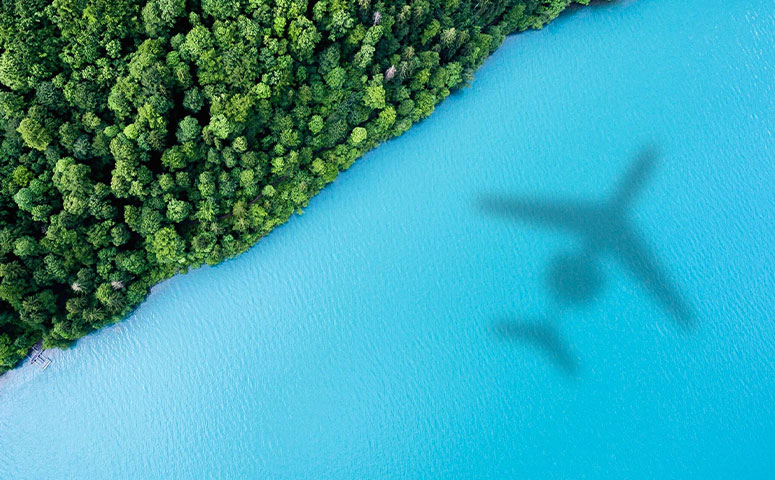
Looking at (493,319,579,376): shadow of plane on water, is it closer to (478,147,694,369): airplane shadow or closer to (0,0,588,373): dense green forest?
(478,147,694,369): airplane shadow

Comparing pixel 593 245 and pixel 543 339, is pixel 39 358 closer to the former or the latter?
pixel 543 339

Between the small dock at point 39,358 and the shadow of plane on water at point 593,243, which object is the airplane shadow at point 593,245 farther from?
the small dock at point 39,358

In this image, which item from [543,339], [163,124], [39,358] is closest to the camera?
[163,124]

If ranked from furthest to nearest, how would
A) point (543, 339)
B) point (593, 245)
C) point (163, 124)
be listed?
point (593, 245) < point (543, 339) < point (163, 124)

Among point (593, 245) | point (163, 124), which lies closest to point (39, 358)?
point (163, 124)

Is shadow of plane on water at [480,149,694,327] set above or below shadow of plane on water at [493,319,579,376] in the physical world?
above

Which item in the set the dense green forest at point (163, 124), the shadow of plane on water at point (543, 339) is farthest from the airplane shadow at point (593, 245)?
the dense green forest at point (163, 124)

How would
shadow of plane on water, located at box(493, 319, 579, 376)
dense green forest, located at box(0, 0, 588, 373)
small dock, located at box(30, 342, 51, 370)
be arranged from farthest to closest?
1. shadow of plane on water, located at box(493, 319, 579, 376)
2. small dock, located at box(30, 342, 51, 370)
3. dense green forest, located at box(0, 0, 588, 373)

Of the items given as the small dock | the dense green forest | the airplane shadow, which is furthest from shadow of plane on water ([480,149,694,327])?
the small dock
